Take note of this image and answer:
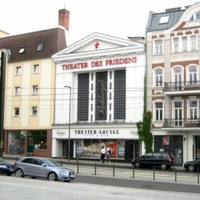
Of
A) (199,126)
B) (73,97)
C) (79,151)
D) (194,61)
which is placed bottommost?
(79,151)

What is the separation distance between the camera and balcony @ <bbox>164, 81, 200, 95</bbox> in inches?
1532

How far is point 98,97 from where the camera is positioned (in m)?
45.6

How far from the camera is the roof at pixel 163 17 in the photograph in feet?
139

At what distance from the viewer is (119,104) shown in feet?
145

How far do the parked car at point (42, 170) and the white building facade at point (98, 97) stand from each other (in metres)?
19.4

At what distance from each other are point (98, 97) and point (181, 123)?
1040 centimetres

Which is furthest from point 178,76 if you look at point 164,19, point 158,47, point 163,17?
point 163,17

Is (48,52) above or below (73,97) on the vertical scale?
above

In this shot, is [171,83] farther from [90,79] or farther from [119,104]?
[90,79]

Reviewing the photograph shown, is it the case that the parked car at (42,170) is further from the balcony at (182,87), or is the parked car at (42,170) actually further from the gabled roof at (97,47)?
the gabled roof at (97,47)

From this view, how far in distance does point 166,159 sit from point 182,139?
5.41 metres

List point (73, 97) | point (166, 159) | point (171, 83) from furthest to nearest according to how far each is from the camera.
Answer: point (73, 97), point (171, 83), point (166, 159)

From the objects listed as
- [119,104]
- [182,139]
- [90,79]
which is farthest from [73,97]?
[182,139]

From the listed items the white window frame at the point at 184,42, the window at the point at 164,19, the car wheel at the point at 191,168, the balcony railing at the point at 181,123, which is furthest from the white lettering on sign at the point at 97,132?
the window at the point at 164,19
